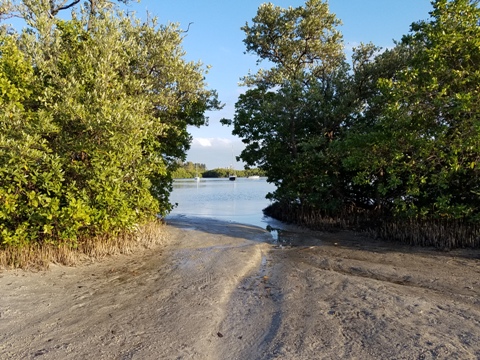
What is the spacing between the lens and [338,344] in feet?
14.2

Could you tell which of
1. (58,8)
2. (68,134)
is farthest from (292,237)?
(58,8)

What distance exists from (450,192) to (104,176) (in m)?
10.1

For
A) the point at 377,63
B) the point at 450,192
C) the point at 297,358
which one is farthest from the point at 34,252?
the point at 377,63

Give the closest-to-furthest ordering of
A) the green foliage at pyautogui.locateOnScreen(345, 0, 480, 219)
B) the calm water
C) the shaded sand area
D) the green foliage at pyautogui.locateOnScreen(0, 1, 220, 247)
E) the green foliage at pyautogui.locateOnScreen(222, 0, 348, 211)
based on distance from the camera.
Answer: the shaded sand area
the green foliage at pyautogui.locateOnScreen(0, 1, 220, 247)
the green foliage at pyautogui.locateOnScreen(345, 0, 480, 219)
the green foliage at pyautogui.locateOnScreen(222, 0, 348, 211)
the calm water

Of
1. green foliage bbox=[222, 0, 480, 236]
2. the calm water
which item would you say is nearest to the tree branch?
green foliage bbox=[222, 0, 480, 236]

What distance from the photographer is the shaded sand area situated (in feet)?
14.2

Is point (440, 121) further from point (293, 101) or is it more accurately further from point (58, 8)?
point (58, 8)

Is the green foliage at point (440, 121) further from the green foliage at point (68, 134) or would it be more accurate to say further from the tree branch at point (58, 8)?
the tree branch at point (58, 8)

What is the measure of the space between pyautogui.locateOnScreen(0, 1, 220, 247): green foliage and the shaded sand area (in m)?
1.24

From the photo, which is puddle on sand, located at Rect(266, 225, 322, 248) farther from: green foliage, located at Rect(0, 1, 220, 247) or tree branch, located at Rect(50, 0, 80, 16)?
tree branch, located at Rect(50, 0, 80, 16)

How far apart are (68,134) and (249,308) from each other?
5978 millimetres

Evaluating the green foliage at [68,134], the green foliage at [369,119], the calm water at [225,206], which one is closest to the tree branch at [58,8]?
the green foliage at [68,134]

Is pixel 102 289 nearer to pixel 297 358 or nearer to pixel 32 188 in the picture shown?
pixel 32 188

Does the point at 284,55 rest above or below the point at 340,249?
above
